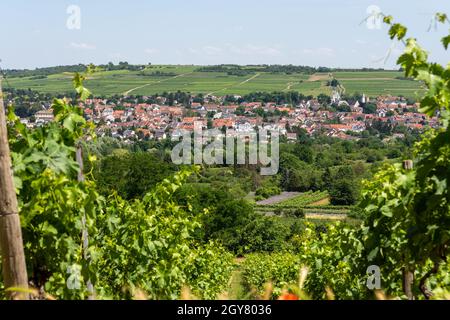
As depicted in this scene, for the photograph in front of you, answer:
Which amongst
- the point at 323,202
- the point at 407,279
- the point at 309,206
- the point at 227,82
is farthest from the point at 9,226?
the point at 227,82

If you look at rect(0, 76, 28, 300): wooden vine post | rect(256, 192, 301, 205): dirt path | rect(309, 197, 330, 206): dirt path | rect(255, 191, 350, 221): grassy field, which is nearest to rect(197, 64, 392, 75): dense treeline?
rect(256, 192, 301, 205): dirt path

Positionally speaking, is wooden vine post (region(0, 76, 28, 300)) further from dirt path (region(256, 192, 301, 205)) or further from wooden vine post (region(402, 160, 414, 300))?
dirt path (region(256, 192, 301, 205))

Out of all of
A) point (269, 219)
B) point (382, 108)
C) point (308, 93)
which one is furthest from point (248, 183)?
point (308, 93)

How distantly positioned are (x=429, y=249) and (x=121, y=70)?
13040cm

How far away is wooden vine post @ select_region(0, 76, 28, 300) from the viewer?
102 inches

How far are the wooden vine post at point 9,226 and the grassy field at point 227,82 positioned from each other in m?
98.0

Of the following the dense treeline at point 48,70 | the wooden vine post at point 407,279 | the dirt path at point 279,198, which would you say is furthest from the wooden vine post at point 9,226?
the dense treeline at point 48,70

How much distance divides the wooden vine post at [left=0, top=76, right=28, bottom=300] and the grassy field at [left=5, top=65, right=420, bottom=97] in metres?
98.0

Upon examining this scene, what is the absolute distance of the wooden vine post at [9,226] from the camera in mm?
2582

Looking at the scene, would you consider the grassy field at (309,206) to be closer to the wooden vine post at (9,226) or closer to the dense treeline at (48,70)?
the wooden vine post at (9,226)

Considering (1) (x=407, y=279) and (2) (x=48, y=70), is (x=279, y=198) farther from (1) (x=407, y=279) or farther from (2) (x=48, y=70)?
(2) (x=48, y=70)
